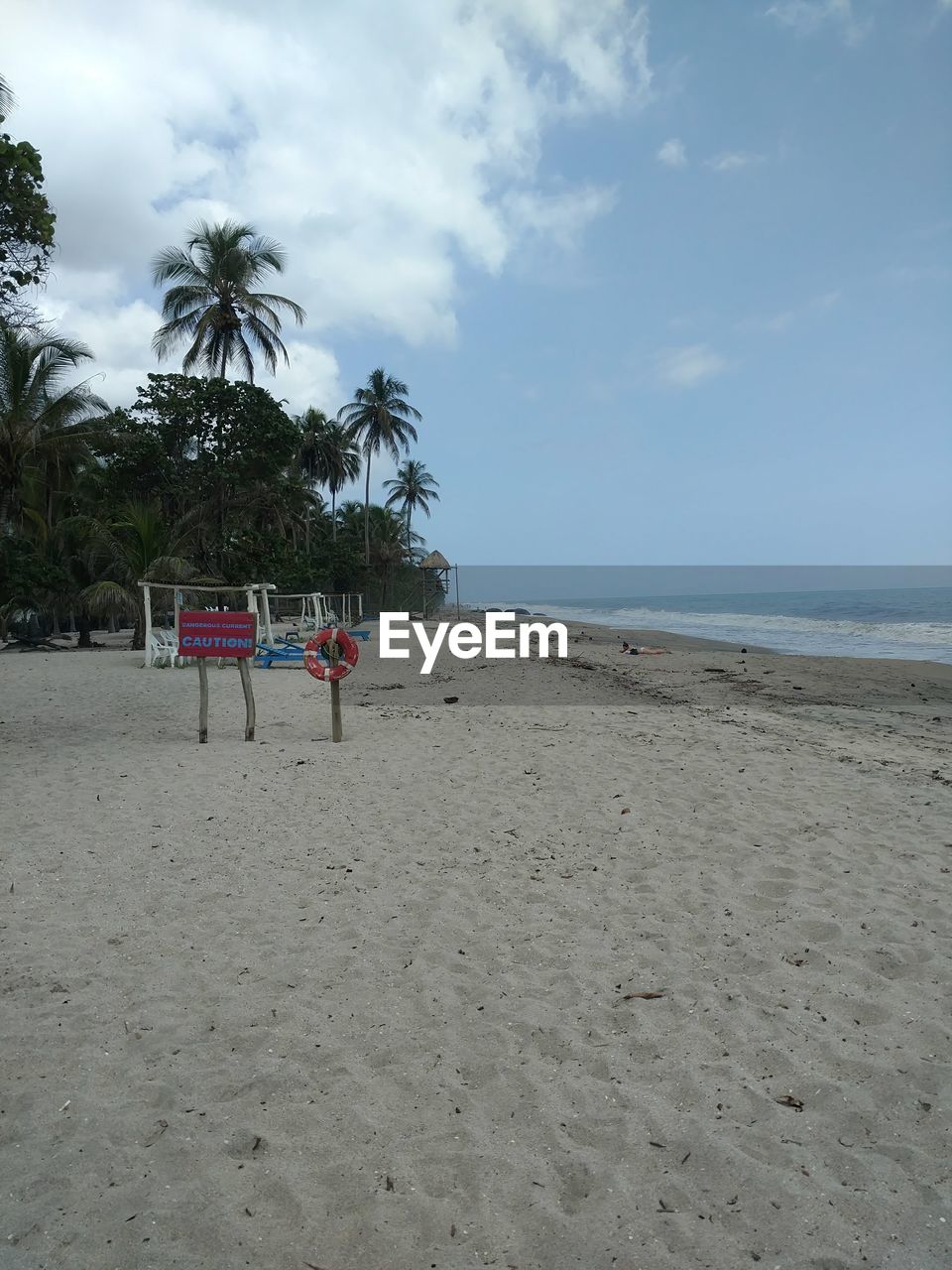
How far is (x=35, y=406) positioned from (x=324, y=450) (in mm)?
23885

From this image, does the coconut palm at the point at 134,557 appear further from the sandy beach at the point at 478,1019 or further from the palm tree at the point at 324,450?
the palm tree at the point at 324,450

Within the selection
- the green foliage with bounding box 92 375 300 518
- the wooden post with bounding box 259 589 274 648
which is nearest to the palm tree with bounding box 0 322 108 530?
the green foliage with bounding box 92 375 300 518

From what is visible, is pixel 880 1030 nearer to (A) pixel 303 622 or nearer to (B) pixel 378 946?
(B) pixel 378 946

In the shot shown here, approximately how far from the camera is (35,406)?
19.8 meters

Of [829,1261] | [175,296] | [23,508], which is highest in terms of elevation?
[175,296]

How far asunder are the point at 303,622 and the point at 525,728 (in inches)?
685

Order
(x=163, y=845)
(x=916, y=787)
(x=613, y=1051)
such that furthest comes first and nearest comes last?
1. (x=916, y=787)
2. (x=163, y=845)
3. (x=613, y=1051)

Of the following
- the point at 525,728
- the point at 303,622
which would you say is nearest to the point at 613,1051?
the point at 525,728

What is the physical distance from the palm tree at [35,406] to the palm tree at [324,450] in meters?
19.8

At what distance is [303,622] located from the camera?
2483 centimetres

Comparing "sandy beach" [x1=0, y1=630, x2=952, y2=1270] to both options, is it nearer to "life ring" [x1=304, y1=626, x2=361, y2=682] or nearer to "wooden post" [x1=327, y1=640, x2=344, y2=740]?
"wooden post" [x1=327, y1=640, x2=344, y2=740]

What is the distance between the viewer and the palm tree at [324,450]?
140 ft

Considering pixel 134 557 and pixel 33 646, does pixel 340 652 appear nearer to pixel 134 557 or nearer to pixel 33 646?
pixel 134 557

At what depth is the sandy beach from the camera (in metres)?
1.96
